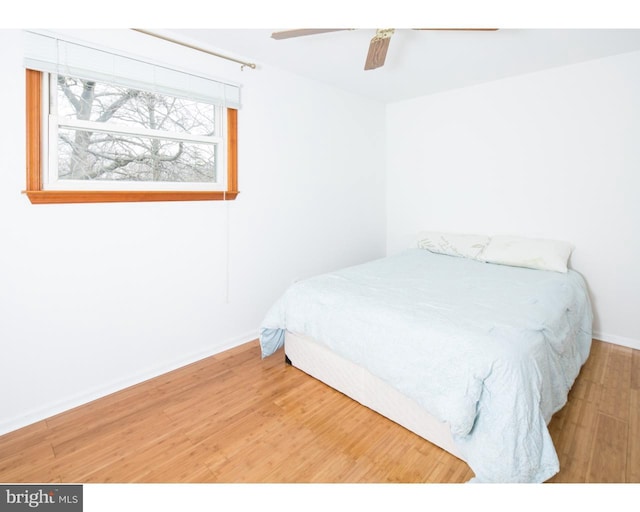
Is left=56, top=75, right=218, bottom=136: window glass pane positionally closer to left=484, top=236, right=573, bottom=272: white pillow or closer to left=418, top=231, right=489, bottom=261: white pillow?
left=418, top=231, right=489, bottom=261: white pillow

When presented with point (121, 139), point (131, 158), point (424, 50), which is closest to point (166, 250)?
point (131, 158)

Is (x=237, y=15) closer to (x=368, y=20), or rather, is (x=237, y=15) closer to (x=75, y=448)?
(x=368, y=20)

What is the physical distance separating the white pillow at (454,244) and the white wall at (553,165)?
0.26 meters

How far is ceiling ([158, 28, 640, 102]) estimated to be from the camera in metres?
2.38

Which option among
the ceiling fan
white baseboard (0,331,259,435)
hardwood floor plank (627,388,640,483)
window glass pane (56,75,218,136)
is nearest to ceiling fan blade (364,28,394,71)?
the ceiling fan

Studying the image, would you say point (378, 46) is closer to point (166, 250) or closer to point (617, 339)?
point (166, 250)

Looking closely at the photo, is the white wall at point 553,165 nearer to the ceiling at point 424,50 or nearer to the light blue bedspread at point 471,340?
the ceiling at point 424,50

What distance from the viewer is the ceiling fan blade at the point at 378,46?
191 cm

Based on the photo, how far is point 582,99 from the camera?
9.51 feet

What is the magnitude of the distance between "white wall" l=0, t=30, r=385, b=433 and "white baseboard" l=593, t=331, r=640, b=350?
7.47 feet

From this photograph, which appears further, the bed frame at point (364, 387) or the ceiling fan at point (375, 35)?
the ceiling fan at point (375, 35)

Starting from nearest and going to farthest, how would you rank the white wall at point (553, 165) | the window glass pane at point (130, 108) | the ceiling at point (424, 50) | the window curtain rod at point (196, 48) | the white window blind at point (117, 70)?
the white window blind at point (117, 70) → the window glass pane at point (130, 108) → the window curtain rod at point (196, 48) → the ceiling at point (424, 50) → the white wall at point (553, 165)

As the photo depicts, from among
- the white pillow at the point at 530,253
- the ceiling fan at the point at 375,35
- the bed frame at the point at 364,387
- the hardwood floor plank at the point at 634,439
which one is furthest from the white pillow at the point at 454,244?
the ceiling fan at the point at 375,35

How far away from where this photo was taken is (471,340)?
5.28 ft
